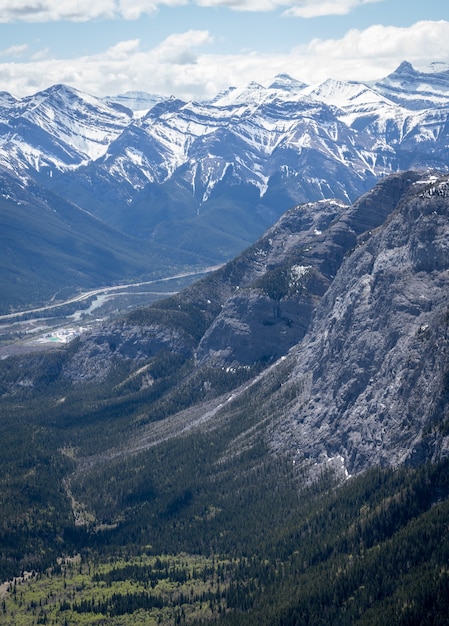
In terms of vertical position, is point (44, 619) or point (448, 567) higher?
point (448, 567)

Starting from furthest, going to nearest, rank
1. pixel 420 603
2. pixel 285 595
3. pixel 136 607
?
pixel 136 607, pixel 285 595, pixel 420 603

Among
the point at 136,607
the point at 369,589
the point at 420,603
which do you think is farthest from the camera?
the point at 136,607

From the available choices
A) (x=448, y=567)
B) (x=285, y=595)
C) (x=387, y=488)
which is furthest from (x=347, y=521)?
(x=448, y=567)

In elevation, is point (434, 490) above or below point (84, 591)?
above

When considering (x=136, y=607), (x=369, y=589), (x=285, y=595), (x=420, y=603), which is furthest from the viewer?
(x=136, y=607)

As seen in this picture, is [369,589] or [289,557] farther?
[289,557]

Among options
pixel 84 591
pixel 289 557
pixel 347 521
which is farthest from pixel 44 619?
pixel 347 521

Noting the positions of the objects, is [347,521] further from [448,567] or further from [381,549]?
[448,567]

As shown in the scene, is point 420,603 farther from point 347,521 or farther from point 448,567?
point 347,521

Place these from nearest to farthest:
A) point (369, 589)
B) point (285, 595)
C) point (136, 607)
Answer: point (369, 589), point (285, 595), point (136, 607)
